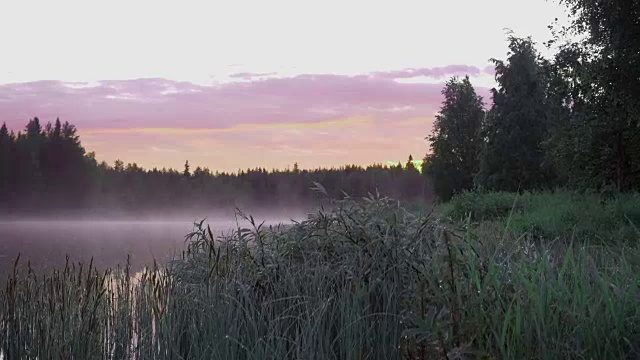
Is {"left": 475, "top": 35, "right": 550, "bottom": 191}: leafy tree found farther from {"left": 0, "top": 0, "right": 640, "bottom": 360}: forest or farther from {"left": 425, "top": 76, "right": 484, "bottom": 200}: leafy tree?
{"left": 0, "top": 0, "right": 640, "bottom": 360}: forest

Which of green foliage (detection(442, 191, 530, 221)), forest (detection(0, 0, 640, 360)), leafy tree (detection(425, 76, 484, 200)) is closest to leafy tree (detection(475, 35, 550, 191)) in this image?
leafy tree (detection(425, 76, 484, 200))

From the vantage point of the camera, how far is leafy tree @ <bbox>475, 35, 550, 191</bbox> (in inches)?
1908

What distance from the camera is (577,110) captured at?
28156mm

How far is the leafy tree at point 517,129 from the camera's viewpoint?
4847cm

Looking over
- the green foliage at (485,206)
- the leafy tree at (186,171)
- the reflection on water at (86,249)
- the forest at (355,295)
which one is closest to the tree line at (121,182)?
the leafy tree at (186,171)

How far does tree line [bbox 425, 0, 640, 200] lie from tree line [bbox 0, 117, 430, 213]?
2399 centimetres

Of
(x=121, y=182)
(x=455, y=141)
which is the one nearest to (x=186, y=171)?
(x=121, y=182)

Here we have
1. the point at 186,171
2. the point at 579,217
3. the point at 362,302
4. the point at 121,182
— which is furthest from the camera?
the point at 186,171

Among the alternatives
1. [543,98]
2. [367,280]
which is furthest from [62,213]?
[367,280]

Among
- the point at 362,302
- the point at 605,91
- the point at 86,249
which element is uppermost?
the point at 605,91

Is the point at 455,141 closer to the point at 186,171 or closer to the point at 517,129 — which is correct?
the point at 517,129

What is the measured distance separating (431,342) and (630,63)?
777 inches

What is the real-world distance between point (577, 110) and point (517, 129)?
20.3m

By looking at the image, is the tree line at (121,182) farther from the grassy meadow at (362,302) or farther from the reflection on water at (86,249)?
the grassy meadow at (362,302)
